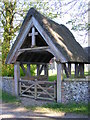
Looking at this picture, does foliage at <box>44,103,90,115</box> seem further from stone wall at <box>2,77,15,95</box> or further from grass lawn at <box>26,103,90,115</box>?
stone wall at <box>2,77,15,95</box>

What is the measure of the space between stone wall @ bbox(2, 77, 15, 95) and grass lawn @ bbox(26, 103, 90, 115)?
2.69 metres

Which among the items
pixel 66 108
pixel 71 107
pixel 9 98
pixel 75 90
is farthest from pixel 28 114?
pixel 9 98

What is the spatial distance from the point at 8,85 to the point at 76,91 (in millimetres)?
4516

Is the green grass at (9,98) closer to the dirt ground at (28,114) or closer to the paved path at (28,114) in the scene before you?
the dirt ground at (28,114)

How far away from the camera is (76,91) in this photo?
7.91 metres

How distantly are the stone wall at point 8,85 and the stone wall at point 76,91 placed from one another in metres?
3.49

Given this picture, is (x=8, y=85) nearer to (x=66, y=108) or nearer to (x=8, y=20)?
(x=66, y=108)

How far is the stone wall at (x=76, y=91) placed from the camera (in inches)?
310

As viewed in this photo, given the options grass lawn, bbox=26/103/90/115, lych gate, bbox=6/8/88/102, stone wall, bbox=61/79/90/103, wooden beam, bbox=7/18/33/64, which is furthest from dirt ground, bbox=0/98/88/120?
wooden beam, bbox=7/18/33/64

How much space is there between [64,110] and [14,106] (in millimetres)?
2387

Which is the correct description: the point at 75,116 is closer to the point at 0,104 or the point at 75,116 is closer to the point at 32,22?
the point at 0,104

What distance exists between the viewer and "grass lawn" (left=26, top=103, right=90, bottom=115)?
271 inches

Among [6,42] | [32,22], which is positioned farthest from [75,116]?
[6,42]

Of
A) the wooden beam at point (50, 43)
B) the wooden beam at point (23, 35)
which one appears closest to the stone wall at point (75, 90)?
the wooden beam at point (50, 43)
